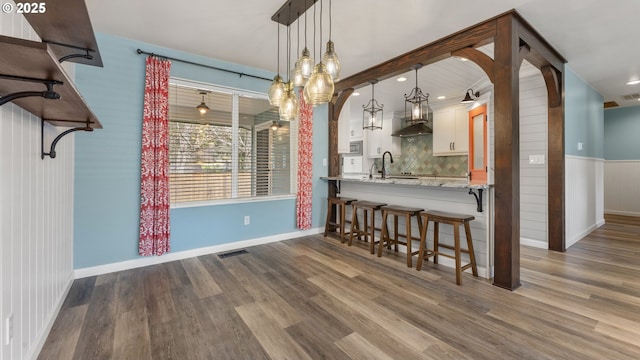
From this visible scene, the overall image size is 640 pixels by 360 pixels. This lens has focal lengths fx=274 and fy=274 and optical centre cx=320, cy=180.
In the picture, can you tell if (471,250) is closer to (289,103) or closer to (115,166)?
(289,103)

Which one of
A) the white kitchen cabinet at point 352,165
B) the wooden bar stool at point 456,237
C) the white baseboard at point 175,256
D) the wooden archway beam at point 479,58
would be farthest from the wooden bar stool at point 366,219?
the white kitchen cabinet at point 352,165

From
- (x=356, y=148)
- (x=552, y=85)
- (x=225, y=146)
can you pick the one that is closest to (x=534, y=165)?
(x=552, y=85)

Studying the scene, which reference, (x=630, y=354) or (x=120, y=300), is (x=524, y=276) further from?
(x=120, y=300)

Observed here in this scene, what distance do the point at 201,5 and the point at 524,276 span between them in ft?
13.2

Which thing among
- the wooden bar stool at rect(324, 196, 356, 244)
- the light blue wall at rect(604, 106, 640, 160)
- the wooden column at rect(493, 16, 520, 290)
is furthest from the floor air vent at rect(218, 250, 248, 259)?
the light blue wall at rect(604, 106, 640, 160)

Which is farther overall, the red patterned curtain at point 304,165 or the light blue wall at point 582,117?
the red patterned curtain at point 304,165

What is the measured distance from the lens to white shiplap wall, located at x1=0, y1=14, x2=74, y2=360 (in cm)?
125

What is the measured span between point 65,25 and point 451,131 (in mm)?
5974

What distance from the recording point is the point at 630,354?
5.29 ft

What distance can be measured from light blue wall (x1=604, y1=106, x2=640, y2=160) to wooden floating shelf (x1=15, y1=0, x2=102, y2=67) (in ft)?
30.7

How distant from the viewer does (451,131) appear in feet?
18.9

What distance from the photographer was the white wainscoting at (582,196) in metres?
3.81

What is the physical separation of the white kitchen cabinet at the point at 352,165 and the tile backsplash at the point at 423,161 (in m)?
0.49

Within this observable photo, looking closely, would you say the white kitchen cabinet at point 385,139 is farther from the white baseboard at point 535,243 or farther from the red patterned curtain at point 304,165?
the white baseboard at point 535,243
